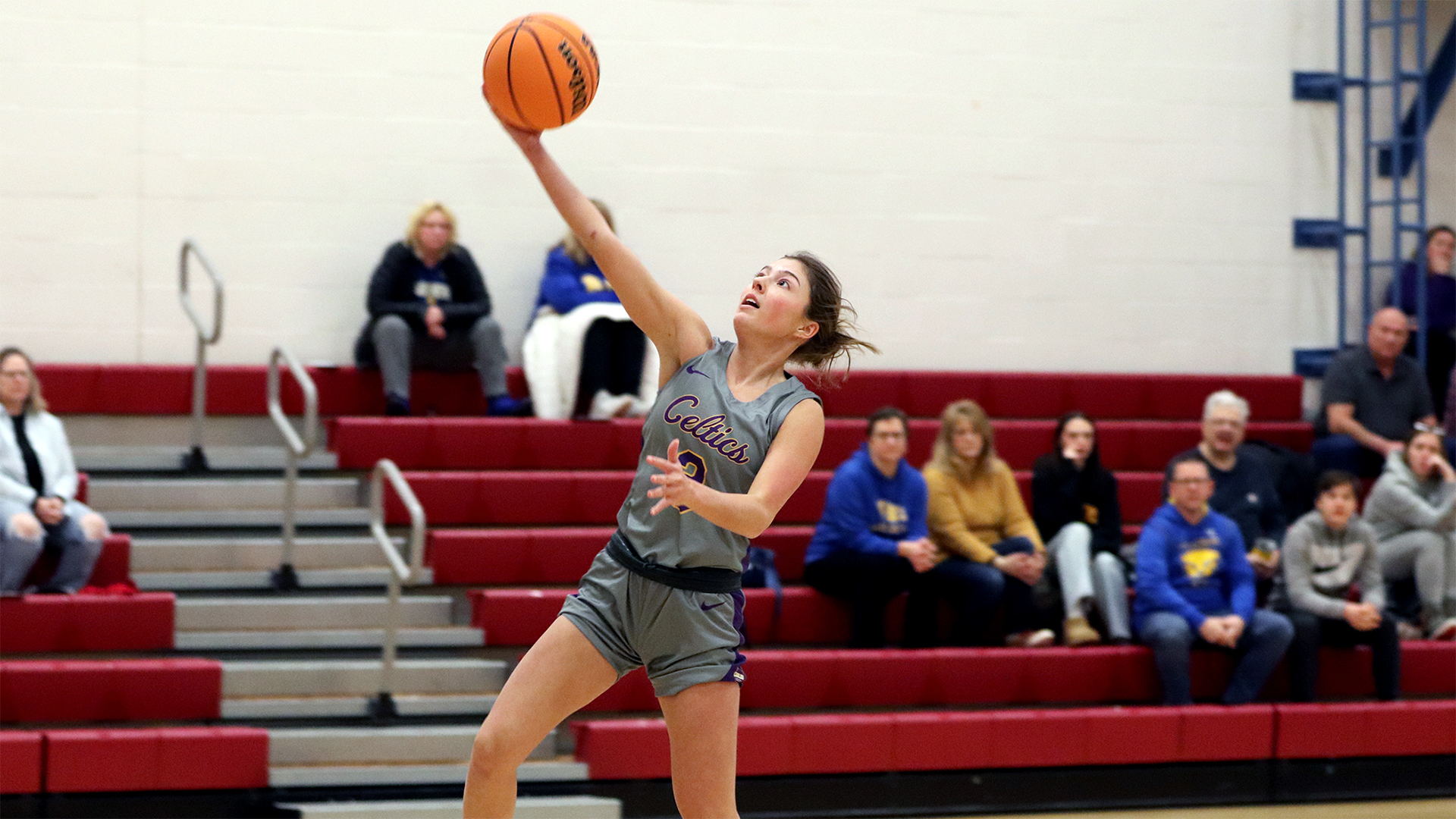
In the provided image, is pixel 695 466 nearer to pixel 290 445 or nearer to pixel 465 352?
pixel 290 445

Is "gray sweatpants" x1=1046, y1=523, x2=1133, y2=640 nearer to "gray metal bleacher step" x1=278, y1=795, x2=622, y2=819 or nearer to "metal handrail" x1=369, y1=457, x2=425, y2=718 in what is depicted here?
"gray metal bleacher step" x1=278, y1=795, x2=622, y2=819

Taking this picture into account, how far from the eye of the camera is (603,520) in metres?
6.49

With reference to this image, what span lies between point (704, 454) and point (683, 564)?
0.20 m

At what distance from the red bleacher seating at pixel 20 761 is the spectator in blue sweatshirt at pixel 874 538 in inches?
105

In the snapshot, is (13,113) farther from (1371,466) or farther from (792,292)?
(1371,466)

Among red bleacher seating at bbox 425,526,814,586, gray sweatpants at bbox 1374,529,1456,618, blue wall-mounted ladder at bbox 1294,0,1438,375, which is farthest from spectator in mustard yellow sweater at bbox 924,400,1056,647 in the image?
blue wall-mounted ladder at bbox 1294,0,1438,375

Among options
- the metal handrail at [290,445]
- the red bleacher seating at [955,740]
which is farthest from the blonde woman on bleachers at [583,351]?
the red bleacher seating at [955,740]

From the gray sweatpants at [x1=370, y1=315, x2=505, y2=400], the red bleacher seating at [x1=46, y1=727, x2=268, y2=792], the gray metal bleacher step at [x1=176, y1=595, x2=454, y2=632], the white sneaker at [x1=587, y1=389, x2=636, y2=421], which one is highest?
the gray sweatpants at [x1=370, y1=315, x2=505, y2=400]

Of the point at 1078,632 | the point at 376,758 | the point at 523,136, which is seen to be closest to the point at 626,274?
the point at 523,136

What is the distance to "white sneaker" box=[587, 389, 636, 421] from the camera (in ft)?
22.2

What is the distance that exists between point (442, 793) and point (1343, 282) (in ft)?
18.0

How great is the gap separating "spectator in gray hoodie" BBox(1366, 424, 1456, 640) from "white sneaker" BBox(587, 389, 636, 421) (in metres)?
3.06

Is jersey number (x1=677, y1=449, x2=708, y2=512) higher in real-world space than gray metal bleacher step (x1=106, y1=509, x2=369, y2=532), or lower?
higher

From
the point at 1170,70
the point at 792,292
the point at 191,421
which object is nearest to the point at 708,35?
the point at 1170,70
